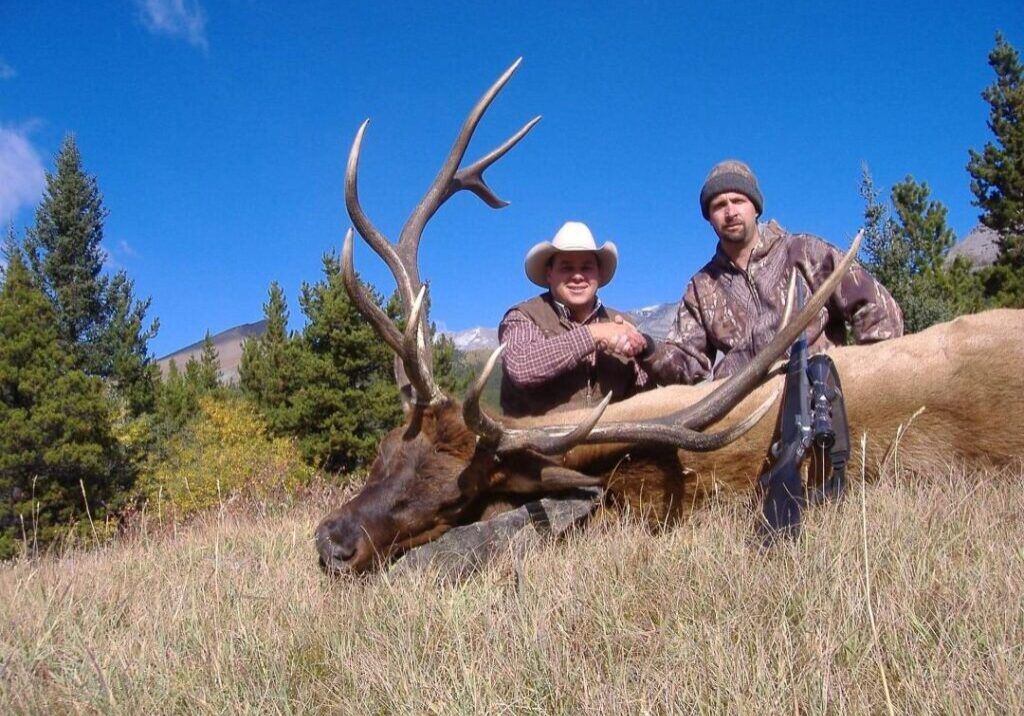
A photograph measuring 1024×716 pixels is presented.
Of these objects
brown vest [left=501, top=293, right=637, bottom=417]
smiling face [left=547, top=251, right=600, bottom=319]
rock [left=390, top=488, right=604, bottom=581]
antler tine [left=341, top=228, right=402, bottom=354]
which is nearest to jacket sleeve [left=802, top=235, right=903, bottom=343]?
brown vest [left=501, top=293, right=637, bottom=417]

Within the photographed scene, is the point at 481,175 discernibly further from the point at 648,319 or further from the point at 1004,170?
the point at 1004,170

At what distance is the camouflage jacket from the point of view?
189 inches

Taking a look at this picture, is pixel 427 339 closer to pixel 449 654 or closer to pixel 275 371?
pixel 449 654

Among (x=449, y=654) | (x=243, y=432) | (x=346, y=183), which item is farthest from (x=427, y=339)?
(x=243, y=432)

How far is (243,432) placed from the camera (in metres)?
32.1

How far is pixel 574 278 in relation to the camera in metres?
5.72

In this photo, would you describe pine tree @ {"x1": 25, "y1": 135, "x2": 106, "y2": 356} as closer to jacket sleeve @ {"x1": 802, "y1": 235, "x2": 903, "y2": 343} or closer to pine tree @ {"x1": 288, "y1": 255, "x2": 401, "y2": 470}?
pine tree @ {"x1": 288, "y1": 255, "x2": 401, "y2": 470}

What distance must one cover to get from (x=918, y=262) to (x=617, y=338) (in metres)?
28.0

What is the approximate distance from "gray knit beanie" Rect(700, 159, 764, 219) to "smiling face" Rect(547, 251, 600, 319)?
3.04ft

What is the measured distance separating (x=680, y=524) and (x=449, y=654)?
1.64 meters

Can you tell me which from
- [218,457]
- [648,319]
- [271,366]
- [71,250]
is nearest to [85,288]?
[71,250]

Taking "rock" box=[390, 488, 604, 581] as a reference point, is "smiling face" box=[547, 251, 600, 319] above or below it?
above

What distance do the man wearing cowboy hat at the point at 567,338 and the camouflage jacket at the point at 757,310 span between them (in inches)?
12.1

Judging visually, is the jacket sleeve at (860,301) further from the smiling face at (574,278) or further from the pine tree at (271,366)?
the pine tree at (271,366)
